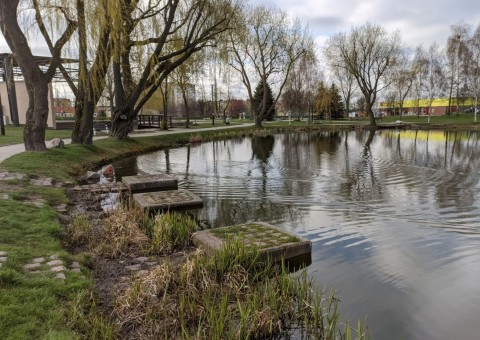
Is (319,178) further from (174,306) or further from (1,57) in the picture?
(1,57)

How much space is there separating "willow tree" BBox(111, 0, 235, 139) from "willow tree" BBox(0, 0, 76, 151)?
11.6ft

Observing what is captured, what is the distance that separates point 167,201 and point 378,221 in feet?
14.6

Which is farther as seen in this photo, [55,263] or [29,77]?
[29,77]

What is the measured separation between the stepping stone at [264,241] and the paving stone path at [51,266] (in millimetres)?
1755

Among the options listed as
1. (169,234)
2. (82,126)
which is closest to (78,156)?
(82,126)

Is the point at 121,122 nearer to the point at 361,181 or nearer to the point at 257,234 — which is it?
the point at 361,181

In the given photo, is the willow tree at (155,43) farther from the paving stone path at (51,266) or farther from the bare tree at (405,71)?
the bare tree at (405,71)

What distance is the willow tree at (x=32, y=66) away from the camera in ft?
38.8

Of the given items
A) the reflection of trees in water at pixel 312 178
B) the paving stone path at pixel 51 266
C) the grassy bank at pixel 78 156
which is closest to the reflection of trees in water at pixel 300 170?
the reflection of trees in water at pixel 312 178

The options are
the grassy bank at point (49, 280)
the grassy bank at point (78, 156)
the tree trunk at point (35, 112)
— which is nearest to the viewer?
the grassy bank at point (49, 280)

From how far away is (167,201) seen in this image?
8.64 meters

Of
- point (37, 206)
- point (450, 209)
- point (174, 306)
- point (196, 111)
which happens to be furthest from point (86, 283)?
point (196, 111)

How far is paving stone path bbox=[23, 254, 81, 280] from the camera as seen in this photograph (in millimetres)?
4500

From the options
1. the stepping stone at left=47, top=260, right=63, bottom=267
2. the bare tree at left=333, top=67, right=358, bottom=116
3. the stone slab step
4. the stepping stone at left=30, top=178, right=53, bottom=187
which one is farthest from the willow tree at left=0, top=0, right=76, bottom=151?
the bare tree at left=333, top=67, right=358, bottom=116
